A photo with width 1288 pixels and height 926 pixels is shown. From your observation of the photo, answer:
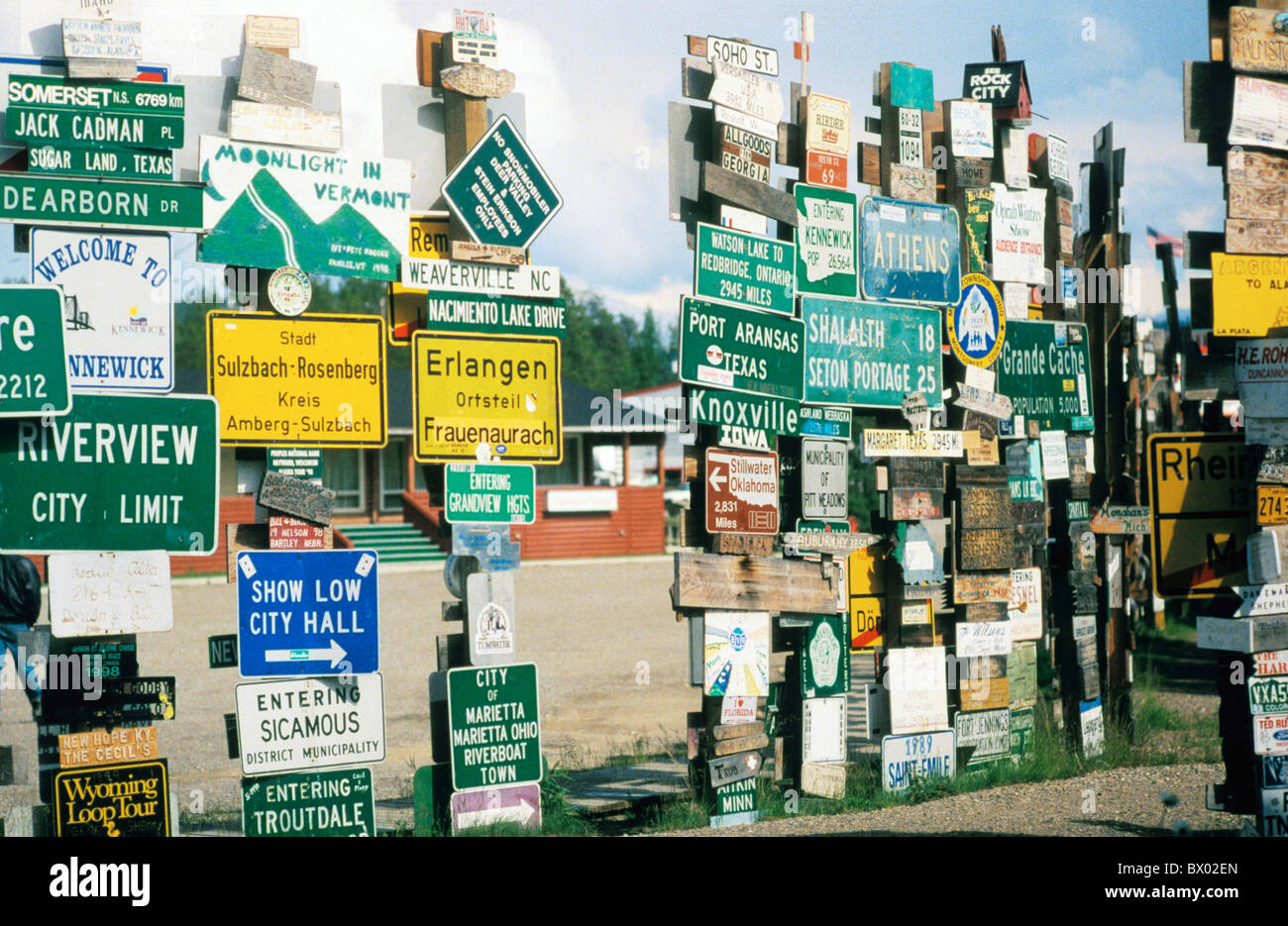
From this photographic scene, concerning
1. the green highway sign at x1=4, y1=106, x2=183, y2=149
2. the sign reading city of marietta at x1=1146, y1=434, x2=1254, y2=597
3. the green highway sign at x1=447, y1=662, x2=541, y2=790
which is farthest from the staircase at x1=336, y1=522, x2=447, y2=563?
the sign reading city of marietta at x1=1146, y1=434, x2=1254, y2=597

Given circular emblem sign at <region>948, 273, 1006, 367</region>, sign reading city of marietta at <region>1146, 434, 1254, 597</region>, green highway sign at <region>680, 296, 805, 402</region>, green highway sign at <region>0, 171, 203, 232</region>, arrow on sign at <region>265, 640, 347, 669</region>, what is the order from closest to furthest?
1. green highway sign at <region>0, 171, 203, 232</region>
2. sign reading city of marietta at <region>1146, 434, 1254, 597</region>
3. arrow on sign at <region>265, 640, 347, 669</region>
4. green highway sign at <region>680, 296, 805, 402</region>
5. circular emblem sign at <region>948, 273, 1006, 367</region>

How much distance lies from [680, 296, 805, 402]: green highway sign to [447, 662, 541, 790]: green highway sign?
2.10 m

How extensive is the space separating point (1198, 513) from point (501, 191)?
401cm

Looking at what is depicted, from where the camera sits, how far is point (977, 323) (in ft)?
29.3

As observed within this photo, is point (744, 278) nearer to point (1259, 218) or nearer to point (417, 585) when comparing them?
point (1259, 218)

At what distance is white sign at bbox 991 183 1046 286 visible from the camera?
9.16 m

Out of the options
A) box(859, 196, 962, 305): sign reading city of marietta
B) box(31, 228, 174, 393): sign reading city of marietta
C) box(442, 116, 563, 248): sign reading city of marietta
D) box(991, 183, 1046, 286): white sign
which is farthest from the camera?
box(991, 183, 1046, 286): white sign

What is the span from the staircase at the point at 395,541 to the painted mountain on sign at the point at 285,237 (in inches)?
849

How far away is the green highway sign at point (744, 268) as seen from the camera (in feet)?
24.4

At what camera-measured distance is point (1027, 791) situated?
8250 mm

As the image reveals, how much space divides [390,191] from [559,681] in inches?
320

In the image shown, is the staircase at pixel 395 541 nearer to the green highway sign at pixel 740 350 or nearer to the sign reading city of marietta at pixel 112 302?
the green highway sign at pixel 740 350

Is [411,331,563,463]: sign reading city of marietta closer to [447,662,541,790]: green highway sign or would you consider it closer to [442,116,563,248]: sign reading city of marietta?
[442,116,563,248]: sign reading city of marietta

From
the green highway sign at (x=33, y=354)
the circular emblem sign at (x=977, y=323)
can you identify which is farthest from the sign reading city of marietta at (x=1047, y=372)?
the green highway sign at (x=33, y=354)
